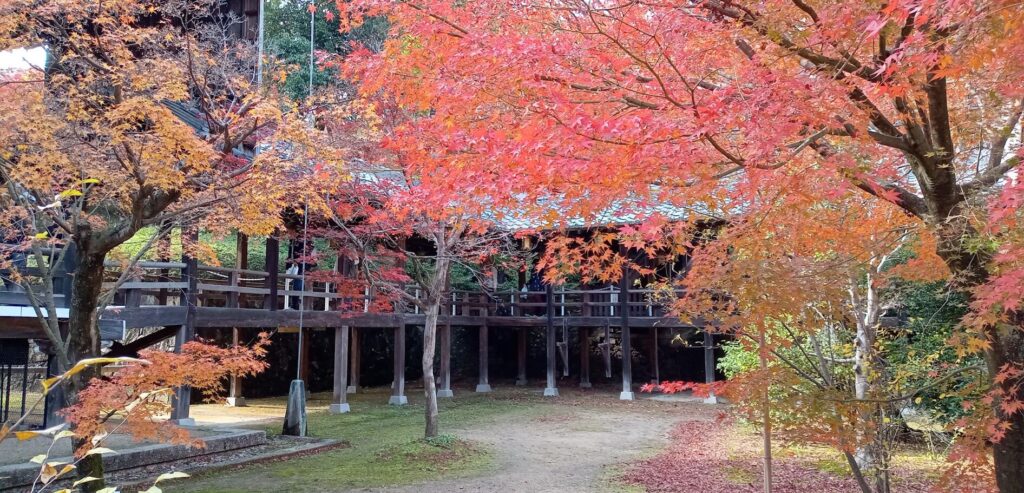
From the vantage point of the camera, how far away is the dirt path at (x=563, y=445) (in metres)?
8.02

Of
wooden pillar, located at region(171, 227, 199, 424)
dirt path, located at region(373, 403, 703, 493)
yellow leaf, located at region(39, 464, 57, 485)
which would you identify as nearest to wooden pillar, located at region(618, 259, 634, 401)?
dirt path, located at region(373, 403, 703, 493)

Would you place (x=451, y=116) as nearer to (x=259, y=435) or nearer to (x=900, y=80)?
(x=900, y=80)

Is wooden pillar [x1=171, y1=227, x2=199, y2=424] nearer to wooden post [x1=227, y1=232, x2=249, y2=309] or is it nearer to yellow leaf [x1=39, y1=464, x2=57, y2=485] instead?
wooden post [x1=227, y1=232, x2=249, y2=309]

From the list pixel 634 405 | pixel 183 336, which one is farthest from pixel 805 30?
pixel 634 405

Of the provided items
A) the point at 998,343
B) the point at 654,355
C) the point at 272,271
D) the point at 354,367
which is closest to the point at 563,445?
the point at 272,271

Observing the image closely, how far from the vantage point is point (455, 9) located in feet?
16.9

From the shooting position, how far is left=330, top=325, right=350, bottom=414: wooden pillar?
47.3 feet

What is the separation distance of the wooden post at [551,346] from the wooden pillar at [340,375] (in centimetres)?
542

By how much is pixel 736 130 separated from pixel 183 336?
31.9 feet

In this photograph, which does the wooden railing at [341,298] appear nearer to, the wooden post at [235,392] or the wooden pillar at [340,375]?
the wooden pillar at [340,375]

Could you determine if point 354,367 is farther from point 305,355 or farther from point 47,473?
point 47,473

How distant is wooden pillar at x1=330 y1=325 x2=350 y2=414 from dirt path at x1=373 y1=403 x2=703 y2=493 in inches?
141

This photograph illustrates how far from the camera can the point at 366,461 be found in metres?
9.19

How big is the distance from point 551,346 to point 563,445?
7.31 metres
